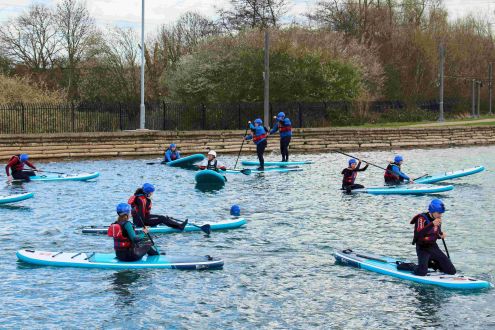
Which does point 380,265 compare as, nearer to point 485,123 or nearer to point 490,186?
point 490,186

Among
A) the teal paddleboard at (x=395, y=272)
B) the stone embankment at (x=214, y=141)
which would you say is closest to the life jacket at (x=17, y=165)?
the stone embankment at (x=214, y=141)

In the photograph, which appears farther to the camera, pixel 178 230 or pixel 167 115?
pixel 167 115

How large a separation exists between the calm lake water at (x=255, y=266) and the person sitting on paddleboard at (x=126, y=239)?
12.7 inches

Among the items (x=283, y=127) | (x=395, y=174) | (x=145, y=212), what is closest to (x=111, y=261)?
(x=145, y=212)

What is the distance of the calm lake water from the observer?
11227mm

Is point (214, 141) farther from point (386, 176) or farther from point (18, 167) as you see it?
point (386, 176)

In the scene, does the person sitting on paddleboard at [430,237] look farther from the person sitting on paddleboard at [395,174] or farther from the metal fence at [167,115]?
the metal fence at [167,115]

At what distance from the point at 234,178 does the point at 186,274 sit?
14157mm

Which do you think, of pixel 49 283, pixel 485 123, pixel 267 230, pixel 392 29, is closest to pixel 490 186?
pixel 267 230

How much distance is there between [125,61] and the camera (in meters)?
56.3

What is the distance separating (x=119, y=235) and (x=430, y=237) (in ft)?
16.6

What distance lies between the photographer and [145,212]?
1603cm

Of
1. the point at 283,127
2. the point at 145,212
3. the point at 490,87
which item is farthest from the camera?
the point at 490,87

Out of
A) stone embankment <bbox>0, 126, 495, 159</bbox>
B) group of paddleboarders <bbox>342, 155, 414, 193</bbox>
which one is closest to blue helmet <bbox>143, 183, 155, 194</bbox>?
group of paddleboarders <bbox>342, 155, 414, 193</bbox>
